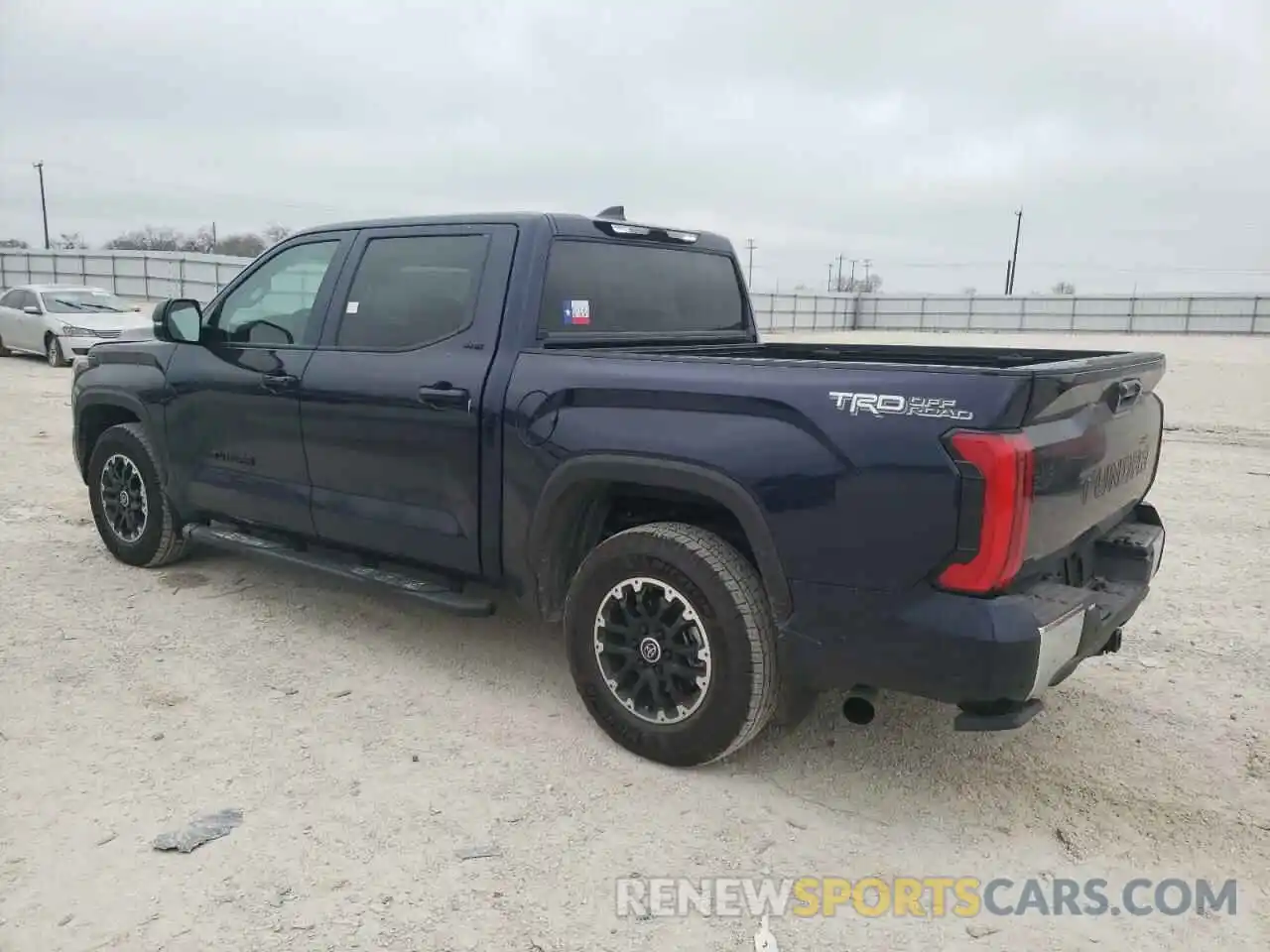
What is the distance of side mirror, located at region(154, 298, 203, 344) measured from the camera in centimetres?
499

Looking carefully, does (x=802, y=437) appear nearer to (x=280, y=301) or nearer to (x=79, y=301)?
(x=280, y=301)

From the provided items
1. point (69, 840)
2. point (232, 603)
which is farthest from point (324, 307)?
point (69, 840)

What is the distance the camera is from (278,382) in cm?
452

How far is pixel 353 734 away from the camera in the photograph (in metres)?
3.70

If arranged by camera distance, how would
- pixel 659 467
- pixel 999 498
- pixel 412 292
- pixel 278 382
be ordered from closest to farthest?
1. pixel 999 498
2. pixel 659 467
3. pixel 412 292
4. pixel 278 382

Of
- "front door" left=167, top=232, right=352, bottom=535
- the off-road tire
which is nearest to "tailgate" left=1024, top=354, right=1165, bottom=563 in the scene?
"front door" left=167, top=232, right=352, bottom=535

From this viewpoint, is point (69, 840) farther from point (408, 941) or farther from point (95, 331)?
point (95, 331)

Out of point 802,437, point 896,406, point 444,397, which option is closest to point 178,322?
point 444,397

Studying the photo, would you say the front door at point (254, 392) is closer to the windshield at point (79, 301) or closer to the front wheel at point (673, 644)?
the front wheel at point (673, 644)

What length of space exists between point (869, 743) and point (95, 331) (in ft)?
59.4

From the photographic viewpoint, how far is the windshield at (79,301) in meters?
18.5

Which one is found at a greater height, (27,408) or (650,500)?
(650,500)

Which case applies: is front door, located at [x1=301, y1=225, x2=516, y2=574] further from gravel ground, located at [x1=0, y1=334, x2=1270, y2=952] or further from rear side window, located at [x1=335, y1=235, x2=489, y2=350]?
gravel ground, located at [x1=0, y1=334, x2=1270, y2=952]

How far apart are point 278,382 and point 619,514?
1.83 metres
